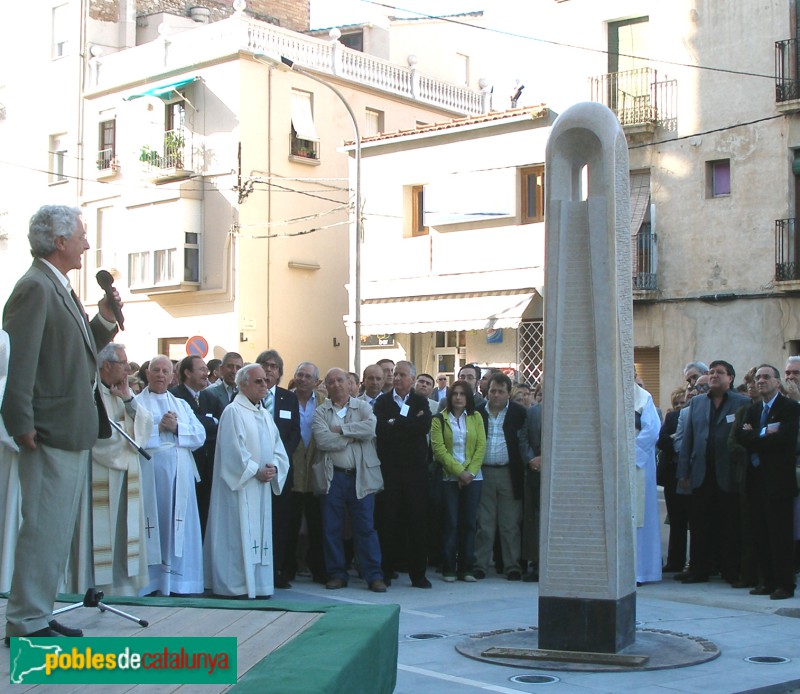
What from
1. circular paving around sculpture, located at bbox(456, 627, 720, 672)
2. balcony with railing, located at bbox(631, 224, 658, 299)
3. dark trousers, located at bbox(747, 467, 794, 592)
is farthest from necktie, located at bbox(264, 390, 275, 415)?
balcony with railing, located at bbox(631, 224, 658, 299)

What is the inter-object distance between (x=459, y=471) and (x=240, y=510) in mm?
2351

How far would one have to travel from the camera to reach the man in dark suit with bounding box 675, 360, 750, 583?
1141cm

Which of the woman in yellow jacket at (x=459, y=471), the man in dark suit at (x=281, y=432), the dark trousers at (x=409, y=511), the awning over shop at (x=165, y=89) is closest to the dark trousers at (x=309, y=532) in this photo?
the man in dark suit at (x=281, y=432)

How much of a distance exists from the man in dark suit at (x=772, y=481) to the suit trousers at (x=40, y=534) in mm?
6718

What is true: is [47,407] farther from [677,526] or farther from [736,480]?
[677,526]

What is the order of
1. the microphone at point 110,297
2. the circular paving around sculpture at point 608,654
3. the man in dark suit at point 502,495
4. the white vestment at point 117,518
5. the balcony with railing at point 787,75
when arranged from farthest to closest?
the balcony with railing at point 787,75 → the man in dark suit at point 502,495 → the white vestment at point 117,518 → the circular paving around sculpture at point 608,654 → the microphone at point 110,297

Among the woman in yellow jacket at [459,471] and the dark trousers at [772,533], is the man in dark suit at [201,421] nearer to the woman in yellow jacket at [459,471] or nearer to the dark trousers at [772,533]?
the woman in yellow jacket at [459,471]

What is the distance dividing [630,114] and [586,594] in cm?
2177

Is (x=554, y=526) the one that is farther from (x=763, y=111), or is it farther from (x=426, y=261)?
(x=426, y=261)

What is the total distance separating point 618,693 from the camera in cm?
675

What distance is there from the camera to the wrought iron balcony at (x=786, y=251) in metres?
25.1

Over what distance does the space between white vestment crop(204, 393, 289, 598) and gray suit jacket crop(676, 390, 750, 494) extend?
395 cm

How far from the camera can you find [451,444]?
38.8 feet

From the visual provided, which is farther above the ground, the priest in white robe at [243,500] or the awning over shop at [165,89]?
the awning over shop at [165,89]
